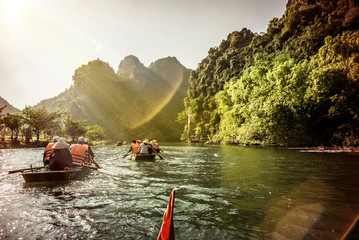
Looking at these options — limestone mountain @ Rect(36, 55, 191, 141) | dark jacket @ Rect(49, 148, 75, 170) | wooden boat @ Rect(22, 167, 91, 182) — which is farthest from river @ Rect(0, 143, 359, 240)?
limestone mountain @ Rect(36, 55, 191, 141)

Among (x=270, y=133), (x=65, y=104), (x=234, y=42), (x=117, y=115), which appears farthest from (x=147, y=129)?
(x=270, y=133)

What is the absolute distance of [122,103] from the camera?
156 metres

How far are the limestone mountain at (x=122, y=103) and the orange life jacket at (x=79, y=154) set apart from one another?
115419mm

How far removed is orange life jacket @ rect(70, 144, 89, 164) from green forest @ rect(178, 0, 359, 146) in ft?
95.9

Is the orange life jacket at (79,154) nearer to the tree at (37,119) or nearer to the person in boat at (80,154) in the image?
the person in boat at (80,154)

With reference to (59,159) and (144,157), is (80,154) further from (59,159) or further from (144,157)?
(144,157)

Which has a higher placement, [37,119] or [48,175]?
[37,119]

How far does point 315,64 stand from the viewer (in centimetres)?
3159

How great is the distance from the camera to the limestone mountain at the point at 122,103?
136875 mm

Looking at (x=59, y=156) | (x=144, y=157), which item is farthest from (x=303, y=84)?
(x=59, y=156)

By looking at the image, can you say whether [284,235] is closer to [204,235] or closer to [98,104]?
[204,235]

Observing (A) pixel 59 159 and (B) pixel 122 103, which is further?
(B) pixel 122 103

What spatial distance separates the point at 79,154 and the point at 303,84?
1340 inches

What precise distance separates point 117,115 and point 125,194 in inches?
5714
